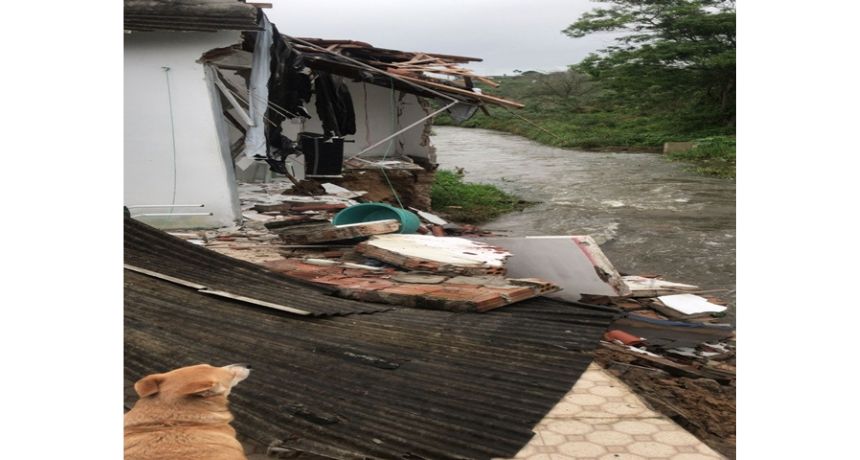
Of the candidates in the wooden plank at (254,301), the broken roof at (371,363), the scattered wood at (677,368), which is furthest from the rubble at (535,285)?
the wooden plank at (254,301)

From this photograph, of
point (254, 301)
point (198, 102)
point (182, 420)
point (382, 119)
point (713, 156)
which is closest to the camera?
point (182, 420)

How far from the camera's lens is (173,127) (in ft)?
28.4

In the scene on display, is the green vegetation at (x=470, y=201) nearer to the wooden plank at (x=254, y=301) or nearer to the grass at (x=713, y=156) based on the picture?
the grass at (x=713, y=156)

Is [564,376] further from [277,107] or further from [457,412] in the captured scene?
[277,107]

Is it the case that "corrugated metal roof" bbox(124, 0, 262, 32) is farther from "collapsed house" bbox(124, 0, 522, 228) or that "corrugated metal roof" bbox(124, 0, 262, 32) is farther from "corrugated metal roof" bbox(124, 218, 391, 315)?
"corrugated metal roof" bbox(124, 218, 391, 315)

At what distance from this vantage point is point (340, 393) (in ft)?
10.6

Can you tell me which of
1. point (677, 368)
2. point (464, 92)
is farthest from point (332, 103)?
point (677, 368)

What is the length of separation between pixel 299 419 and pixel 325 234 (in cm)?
448

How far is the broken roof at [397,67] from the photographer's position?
A: 10.5 m

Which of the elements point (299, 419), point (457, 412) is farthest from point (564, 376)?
point (299, 419)

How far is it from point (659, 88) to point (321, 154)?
1578 centimetres

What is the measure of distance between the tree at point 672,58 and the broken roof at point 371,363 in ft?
53.1

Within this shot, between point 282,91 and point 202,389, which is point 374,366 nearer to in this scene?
point 202,389

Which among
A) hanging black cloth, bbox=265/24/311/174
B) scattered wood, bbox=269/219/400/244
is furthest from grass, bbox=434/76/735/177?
scattered wood, bbox=269/219/400/244
